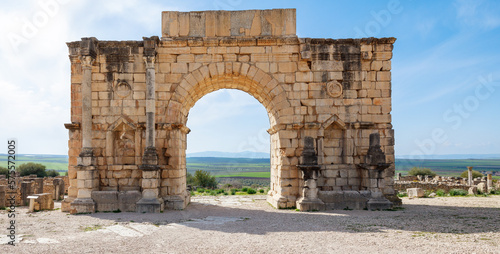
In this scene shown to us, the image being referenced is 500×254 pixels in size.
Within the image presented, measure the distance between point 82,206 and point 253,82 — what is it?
247 inches

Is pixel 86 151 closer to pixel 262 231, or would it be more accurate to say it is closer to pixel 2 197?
pixel 2 197

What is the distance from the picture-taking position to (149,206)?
1038 cm

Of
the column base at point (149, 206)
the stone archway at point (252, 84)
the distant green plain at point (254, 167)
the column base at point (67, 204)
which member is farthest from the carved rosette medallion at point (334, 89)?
the distant green plain at point (254, 167)

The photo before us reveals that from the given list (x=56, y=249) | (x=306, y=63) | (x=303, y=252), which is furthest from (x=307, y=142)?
(x=56, y=249)

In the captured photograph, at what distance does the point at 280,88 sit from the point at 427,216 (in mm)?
5445

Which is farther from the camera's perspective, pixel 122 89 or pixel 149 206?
pixel 122 89

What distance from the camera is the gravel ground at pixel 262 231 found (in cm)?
633

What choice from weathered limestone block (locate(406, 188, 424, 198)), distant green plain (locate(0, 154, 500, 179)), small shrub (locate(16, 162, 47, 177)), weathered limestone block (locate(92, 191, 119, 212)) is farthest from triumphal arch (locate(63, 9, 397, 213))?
distant green plain (locate(0, 154, 500, 179))

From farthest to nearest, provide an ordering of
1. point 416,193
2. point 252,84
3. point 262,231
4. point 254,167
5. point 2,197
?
point 254,167, point 416,193, point 2,197, point 252,84, point 262,231

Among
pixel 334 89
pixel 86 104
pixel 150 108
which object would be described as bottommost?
pixel 150 108

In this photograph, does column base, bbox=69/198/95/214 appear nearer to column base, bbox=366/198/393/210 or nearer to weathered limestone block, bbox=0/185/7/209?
weathered limestone block, bbox=0/185/7/209

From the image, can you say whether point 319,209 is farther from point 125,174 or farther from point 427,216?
point 125,174

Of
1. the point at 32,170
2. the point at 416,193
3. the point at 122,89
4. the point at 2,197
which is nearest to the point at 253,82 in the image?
the point at 122,89

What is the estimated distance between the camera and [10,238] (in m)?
7.00
